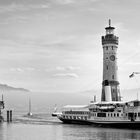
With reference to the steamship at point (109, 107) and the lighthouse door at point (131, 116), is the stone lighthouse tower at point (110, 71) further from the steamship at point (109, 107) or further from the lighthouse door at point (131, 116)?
the lighthouse door at point (131, 116)

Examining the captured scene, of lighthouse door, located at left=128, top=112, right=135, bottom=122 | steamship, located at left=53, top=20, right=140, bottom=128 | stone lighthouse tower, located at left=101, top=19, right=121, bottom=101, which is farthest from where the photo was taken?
stone lighthouse tower, located at left=101, top=19, right=121, bottom=101

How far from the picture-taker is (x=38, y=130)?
118438 millimetres

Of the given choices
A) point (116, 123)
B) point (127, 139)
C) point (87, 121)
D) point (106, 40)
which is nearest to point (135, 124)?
point (116, 123)

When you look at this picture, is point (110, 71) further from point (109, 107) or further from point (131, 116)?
point (131, 116)

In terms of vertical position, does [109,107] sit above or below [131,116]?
above

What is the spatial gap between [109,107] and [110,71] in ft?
67.0

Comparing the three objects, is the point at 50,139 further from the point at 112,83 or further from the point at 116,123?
the point at 112,83

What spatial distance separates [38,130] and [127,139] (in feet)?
95.4

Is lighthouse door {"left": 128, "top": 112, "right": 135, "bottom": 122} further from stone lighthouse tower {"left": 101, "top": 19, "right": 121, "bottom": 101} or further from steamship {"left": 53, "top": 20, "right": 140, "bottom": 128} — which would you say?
stone lighthouse tower {"left": 101, "top": 19, "right": 121, "bottom": 101}

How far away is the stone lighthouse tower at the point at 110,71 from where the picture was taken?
15323cm

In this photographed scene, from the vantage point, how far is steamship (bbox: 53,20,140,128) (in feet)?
427

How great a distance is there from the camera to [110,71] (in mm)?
154500

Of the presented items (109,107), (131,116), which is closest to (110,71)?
(109,107)

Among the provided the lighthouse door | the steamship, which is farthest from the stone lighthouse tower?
the lighthouse door
